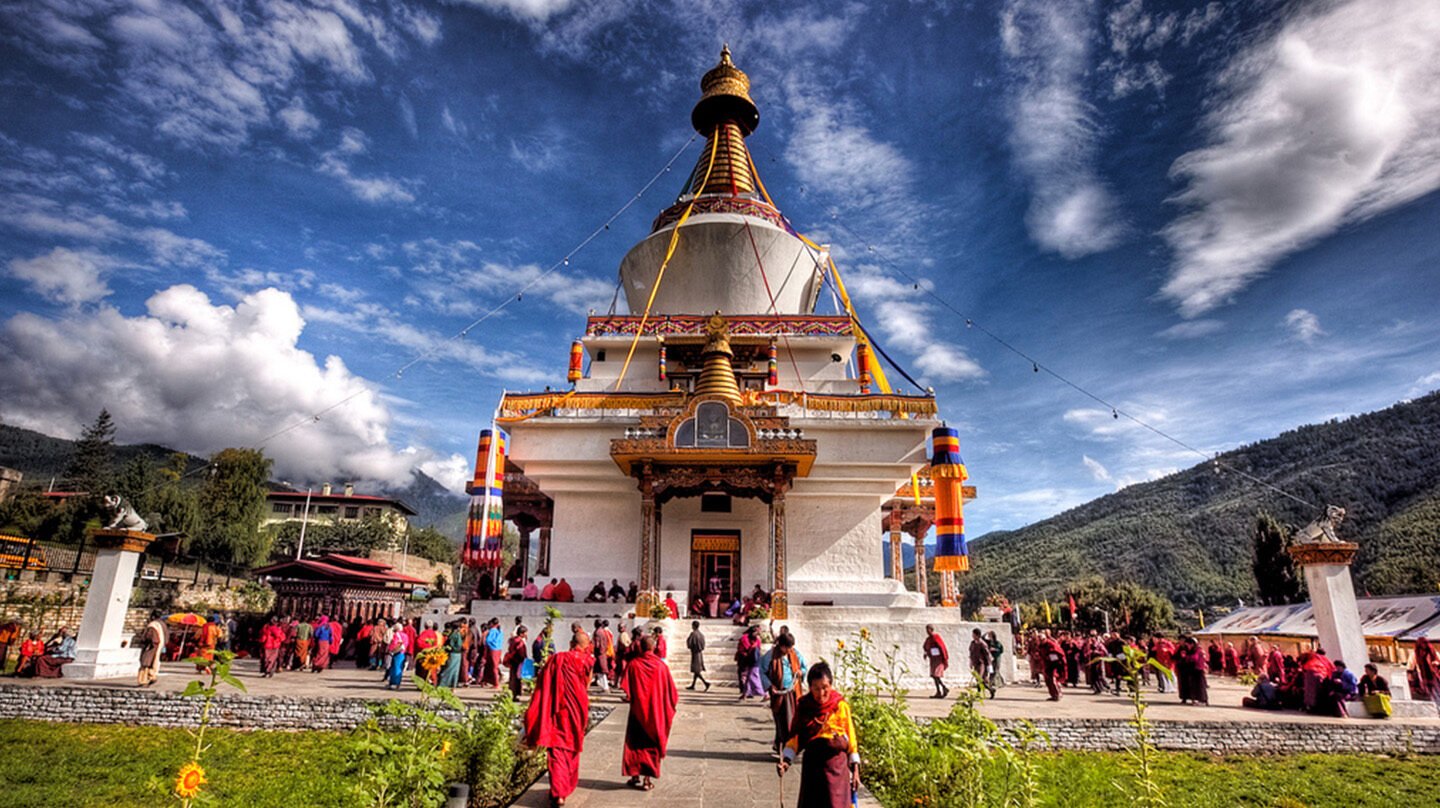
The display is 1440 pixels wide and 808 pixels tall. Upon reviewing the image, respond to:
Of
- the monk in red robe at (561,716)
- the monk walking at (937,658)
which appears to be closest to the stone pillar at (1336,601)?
the monk walking at (937,658)

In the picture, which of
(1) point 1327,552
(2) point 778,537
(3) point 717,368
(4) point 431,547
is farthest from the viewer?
(4) point 431,547

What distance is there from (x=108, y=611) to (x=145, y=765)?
5.86m

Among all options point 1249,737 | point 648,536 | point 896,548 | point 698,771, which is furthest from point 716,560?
point 698,771

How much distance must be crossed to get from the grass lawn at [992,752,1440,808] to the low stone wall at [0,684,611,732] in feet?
21.0

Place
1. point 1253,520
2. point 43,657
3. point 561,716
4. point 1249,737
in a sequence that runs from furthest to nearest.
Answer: point 1253,520, point 43,657, point 1249,737, point 561,716

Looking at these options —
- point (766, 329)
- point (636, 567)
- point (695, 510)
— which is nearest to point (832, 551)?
point (695, 510)

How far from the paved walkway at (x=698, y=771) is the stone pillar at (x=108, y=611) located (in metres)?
9.96

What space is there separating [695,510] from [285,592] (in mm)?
12840

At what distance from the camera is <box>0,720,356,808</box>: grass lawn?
24.2 ft

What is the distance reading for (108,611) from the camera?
12.8 m

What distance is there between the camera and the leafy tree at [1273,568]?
3444cm

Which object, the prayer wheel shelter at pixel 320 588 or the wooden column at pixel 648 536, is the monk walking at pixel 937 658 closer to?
the wooden column at pixel 648 536

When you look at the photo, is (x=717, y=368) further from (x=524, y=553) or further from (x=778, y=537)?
(x=524, y=553)

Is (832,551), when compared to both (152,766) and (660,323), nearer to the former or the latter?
(660,323)
